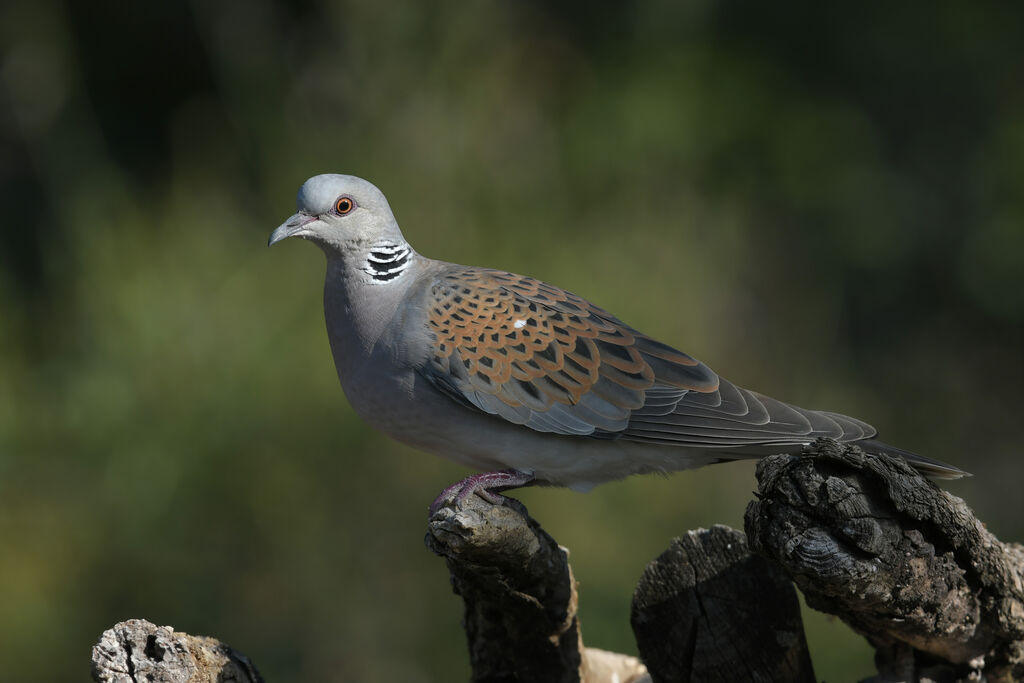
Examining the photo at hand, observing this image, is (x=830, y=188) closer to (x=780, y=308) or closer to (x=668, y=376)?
(x=780, y=308)

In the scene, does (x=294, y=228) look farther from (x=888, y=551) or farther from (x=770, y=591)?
(x=888, y=551)

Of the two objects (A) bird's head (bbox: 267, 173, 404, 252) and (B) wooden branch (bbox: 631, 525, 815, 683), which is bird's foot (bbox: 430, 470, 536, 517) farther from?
(A) bird's head (bbox: 267, 173, 404, 252)

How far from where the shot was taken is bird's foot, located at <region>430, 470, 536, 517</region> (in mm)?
2707

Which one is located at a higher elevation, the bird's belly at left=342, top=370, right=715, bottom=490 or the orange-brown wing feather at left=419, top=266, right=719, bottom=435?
the orange-brown wing feather at left=419, top=266, right=719, bottom=435

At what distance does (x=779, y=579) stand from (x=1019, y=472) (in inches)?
190

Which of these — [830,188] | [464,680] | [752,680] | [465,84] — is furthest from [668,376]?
[830,188]

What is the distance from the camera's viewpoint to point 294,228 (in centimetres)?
289

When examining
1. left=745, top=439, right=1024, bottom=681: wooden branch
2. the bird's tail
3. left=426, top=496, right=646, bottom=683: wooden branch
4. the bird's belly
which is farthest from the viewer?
the bird's belly

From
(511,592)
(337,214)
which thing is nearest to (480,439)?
(511,592)

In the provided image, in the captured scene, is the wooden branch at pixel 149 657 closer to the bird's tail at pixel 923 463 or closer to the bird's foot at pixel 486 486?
the bird's foot at pixel 486 486

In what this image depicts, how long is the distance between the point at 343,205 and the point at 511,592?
43.7 inches

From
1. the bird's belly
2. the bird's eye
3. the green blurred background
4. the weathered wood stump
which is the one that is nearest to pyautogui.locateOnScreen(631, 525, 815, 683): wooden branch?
the weathered wood stump

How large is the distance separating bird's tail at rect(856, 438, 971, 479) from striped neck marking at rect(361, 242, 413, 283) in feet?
4.31

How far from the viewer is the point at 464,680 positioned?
4719 mm
